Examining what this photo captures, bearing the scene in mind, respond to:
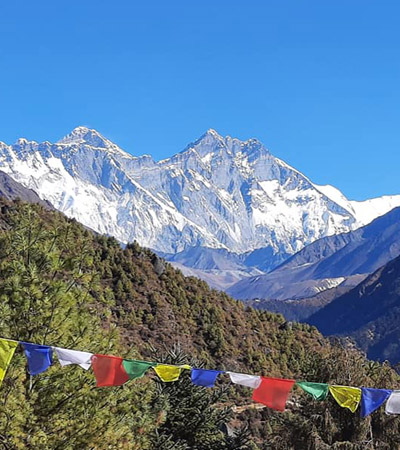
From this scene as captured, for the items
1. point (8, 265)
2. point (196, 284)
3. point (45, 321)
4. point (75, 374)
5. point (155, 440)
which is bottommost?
point (155, 440)

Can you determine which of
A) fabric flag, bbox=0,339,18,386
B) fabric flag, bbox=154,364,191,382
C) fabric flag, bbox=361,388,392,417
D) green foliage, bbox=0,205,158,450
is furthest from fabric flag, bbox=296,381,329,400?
fabric flag, bbox=0,339,18,386

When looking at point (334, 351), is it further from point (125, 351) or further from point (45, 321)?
point (45, 321)

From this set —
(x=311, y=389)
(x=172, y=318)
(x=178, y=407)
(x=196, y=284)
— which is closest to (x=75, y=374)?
(x=311, y=389)

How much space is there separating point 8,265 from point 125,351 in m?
4.89

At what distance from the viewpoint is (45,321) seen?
1822 cm

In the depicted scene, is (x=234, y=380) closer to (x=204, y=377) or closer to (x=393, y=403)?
(x=204, y=377)

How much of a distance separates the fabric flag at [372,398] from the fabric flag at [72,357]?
23.3 ft

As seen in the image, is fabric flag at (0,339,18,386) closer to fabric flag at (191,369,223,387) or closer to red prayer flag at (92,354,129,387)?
red prayer flag at (92,354,129,387)

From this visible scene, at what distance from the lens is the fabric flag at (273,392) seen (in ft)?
55.5

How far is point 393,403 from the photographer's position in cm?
1716

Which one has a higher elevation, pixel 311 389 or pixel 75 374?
pixel 75 374

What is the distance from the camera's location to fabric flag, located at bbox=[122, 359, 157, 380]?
1667 cm

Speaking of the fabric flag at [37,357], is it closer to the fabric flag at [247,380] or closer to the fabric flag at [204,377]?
the fabric flag at [204,377]

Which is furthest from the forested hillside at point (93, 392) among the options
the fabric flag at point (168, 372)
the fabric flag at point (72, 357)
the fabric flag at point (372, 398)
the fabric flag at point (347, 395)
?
the fabric flag at point (372, 398)
